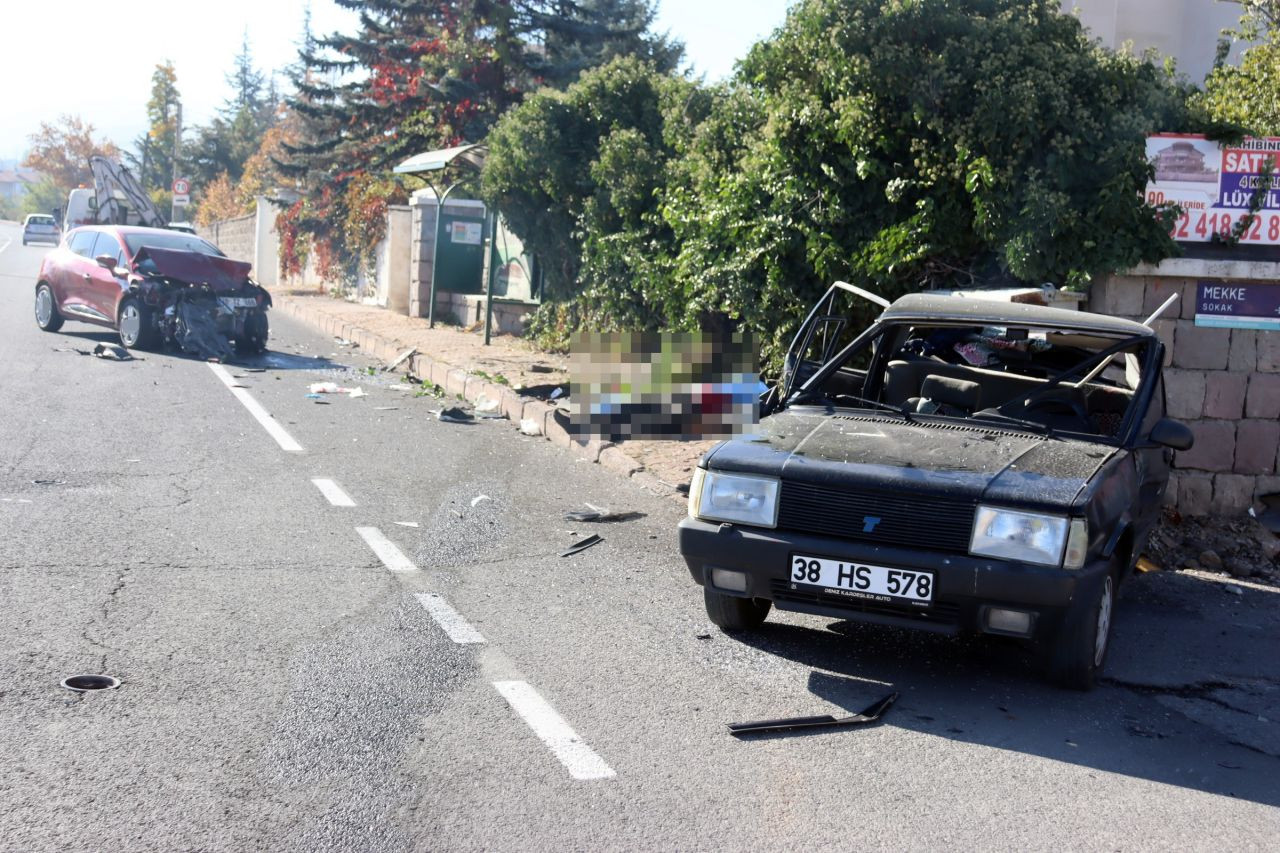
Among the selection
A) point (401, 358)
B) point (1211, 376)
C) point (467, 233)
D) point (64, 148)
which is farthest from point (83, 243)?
point (64, 148)

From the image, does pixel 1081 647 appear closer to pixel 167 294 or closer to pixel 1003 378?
pixel 1003 378

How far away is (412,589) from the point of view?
6129 mm

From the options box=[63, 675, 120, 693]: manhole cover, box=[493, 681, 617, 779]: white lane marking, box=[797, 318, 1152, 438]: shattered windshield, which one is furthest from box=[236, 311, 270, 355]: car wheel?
box=[493, 681, 617, 779]: white lane marking

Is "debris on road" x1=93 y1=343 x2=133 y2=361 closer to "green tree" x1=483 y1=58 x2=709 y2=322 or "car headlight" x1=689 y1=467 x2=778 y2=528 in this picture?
"green tree" x1=483 y1=58 x2=709 y2=322

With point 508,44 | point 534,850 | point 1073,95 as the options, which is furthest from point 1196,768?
point 508,44

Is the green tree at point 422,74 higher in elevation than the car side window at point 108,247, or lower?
higher

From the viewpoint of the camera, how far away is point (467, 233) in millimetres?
22078

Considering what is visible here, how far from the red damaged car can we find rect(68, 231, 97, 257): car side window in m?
0.02

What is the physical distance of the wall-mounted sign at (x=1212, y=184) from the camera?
8773 mm

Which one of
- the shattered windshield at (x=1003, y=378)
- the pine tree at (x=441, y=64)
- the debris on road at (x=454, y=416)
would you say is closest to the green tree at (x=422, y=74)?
the pine tree at (x=441, y=64)

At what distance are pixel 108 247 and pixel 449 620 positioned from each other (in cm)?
1339

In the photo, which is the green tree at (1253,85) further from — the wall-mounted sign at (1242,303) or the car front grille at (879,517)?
the car front grille at (879,517)

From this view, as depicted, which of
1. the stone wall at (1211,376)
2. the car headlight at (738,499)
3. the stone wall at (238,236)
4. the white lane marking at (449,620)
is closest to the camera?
the car headlight at (738,499)

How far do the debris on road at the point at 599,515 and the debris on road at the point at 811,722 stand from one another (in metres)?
3.57
